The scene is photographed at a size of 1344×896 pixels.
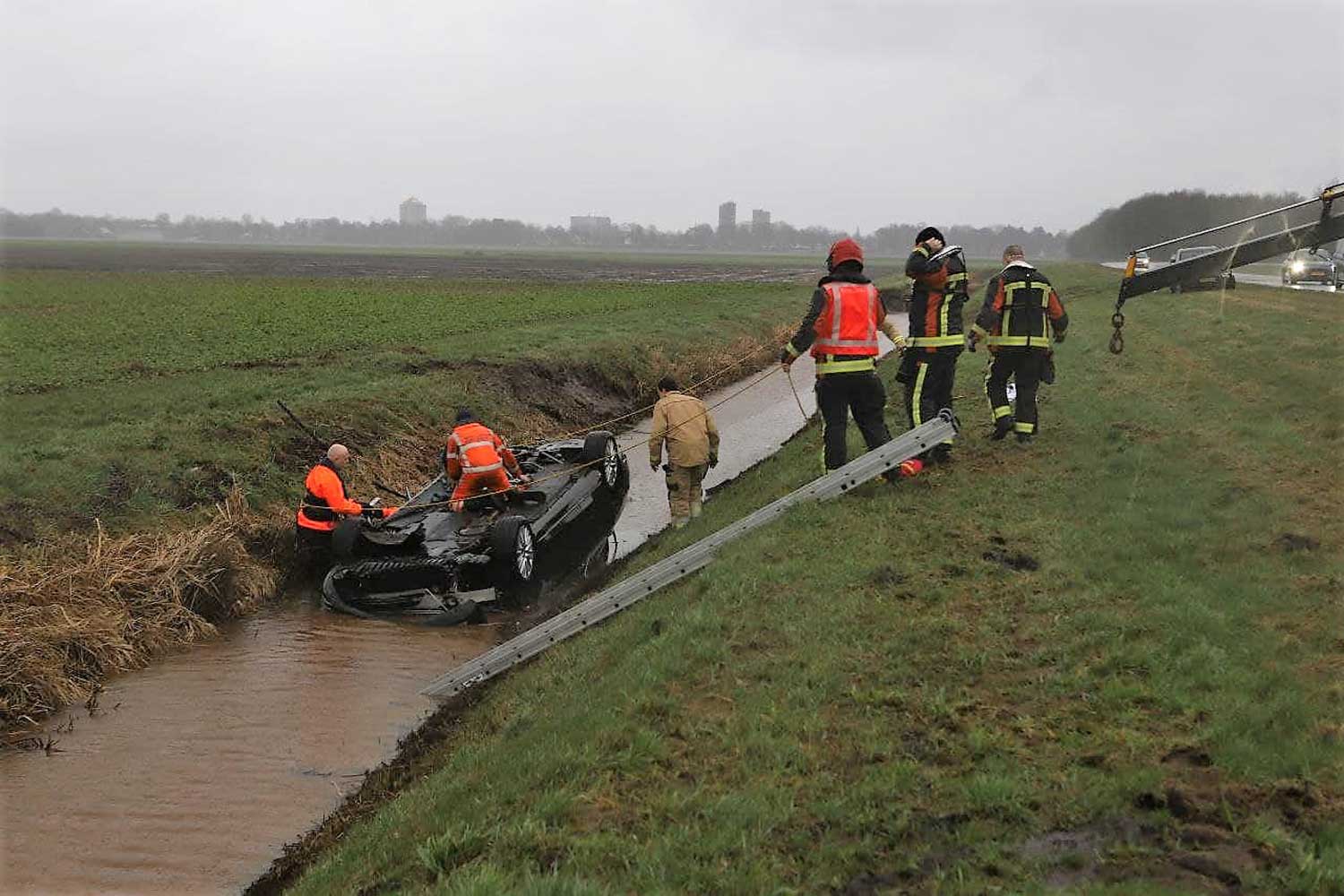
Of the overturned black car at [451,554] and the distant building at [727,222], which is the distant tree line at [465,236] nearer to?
the distant building at [727,222]

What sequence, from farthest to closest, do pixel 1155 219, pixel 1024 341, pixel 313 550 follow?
pixel 1155 219
pixel 313 550
pixel 1024 341

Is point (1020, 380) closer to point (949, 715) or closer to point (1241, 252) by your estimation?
point (1241, 252)

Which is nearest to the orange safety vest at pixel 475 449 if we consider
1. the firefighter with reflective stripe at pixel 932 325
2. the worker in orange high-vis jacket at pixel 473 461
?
the worker in orange high-vis jacket at pixel 473 461

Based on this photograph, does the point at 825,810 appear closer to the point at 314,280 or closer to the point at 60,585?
the point at 60,585

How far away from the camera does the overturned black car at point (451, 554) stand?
9.55 m

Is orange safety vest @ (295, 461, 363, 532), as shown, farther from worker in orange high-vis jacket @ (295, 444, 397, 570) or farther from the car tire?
the car tire

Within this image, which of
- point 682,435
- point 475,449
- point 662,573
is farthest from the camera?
point 682,435

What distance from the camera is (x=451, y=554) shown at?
9727 millimetres

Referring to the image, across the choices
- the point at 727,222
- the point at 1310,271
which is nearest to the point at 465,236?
the point at 727,222

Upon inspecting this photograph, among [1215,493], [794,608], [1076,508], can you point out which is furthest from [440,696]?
[1215,493]

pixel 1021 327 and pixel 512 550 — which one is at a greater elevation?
pixel 1021 327

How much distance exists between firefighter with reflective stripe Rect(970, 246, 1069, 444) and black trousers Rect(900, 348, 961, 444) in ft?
1.71

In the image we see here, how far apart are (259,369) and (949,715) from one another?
51.0 feet

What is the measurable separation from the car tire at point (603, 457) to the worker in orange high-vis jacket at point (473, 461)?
1.54 m
